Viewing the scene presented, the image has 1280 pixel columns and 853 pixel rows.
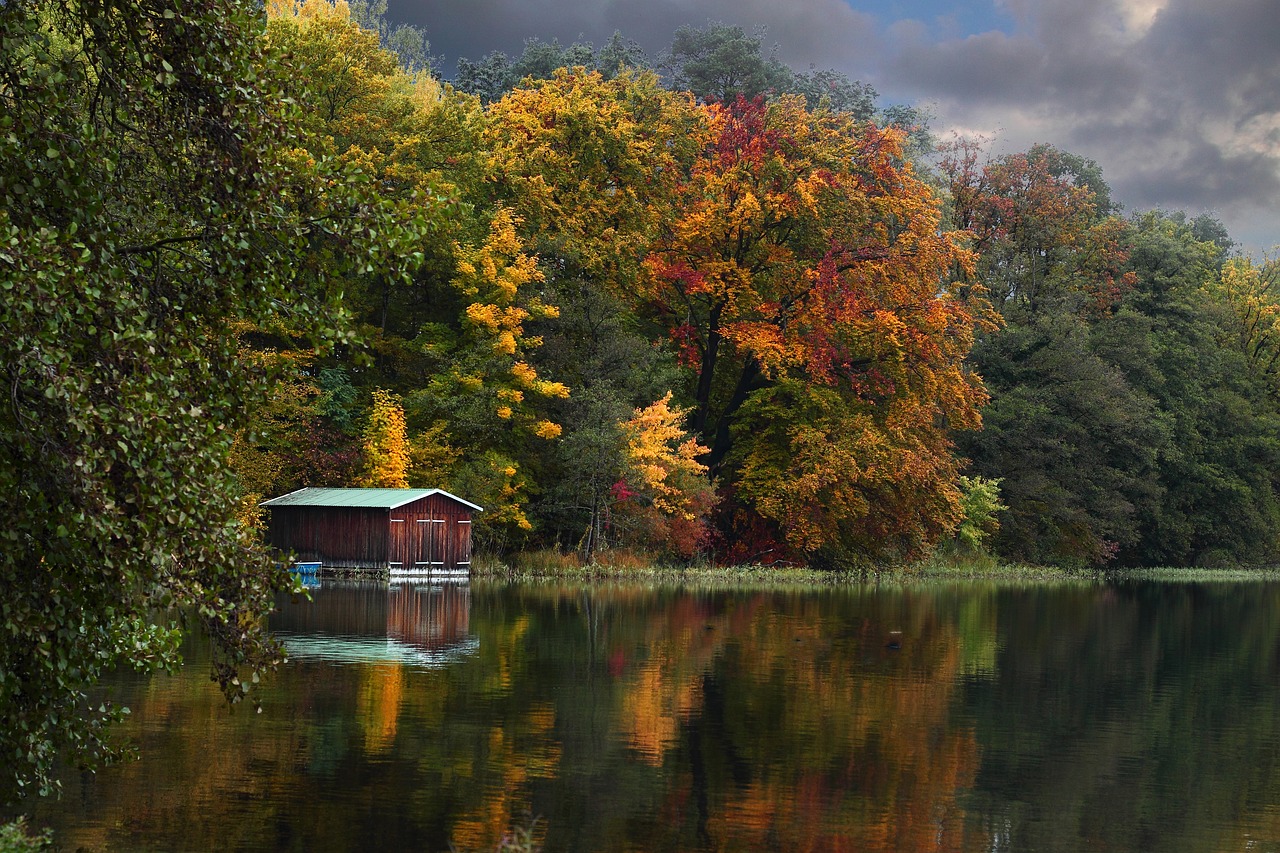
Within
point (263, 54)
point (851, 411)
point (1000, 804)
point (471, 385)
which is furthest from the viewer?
point (851, 411)

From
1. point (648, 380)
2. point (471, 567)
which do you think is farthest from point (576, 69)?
point (471, 567)

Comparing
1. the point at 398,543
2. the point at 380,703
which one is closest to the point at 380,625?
the point at 380,703

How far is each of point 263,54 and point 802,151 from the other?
4612 cm

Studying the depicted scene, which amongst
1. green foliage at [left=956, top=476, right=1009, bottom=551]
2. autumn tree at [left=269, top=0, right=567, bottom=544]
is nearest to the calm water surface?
autumn tree at [left=269, top=0, right=567, bottom=544]

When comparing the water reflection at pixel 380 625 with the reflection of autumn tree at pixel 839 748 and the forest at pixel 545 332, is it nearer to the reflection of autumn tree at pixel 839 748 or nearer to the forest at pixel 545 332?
the forest at pixel 545 332

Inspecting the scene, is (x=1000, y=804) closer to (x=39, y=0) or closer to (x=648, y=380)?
(x=39, y=0)

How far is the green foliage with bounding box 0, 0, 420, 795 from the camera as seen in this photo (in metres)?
8.95

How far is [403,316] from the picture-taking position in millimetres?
54688

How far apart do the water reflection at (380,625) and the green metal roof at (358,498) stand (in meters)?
2.65

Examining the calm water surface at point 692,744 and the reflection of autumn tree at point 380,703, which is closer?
the calm water surface at point 692,744

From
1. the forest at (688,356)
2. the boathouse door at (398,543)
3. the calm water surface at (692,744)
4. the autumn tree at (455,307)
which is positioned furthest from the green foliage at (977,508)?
the calm water surface at (692,744)

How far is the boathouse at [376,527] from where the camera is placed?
4612 centimetres

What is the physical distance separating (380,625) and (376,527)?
14106mm

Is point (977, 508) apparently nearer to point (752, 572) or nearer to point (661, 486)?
point (752, 572)
